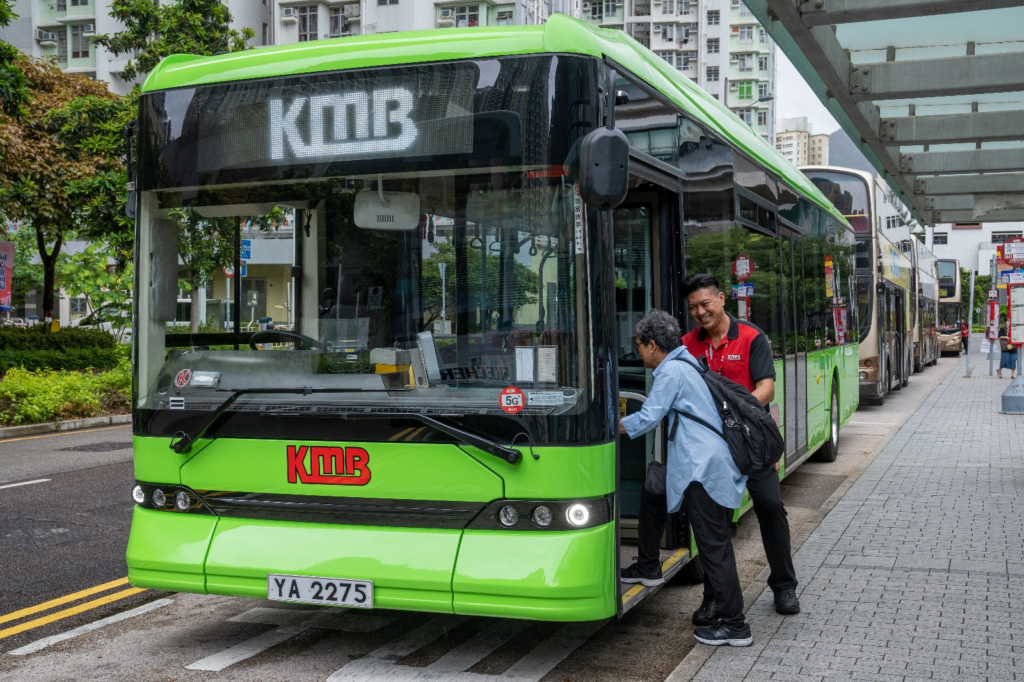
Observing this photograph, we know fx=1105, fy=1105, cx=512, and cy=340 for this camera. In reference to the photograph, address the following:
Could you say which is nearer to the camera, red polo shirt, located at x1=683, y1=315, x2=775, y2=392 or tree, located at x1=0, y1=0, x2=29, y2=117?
red polo shirt, located at x1=683, y1=315, x2=775, y2=392

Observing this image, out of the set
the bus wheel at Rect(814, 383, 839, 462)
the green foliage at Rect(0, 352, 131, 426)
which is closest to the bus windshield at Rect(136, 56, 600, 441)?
the bus wheel at Rect(814, 383, 839, 462)

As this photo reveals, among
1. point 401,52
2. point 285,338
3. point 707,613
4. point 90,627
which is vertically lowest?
point 90,627

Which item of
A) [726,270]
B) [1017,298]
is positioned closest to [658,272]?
[726,270]

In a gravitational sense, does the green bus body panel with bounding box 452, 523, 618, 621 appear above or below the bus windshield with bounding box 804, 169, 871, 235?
below

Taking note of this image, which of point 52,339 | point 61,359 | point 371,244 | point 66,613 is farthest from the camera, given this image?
point 52,339

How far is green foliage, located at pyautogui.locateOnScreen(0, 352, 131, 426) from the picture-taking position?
16.7 m

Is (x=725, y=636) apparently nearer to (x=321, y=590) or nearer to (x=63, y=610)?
(x=321, y=590)

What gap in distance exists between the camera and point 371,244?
5.24 metres

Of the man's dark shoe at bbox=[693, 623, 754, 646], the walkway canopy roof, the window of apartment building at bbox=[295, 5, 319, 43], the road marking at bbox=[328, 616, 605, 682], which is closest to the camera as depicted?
the road marking at bbox=[328, 616, 605, 682]

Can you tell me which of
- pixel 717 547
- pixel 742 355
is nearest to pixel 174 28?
pixel 742 355

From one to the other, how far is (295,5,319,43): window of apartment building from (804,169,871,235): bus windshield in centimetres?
4022

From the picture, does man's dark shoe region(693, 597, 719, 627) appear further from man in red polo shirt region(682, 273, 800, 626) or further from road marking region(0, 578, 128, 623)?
road marking region(0, 578, 128, 623)

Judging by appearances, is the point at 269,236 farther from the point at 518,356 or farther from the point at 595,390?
the point at 595,390

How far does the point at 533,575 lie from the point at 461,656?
2.90ft
